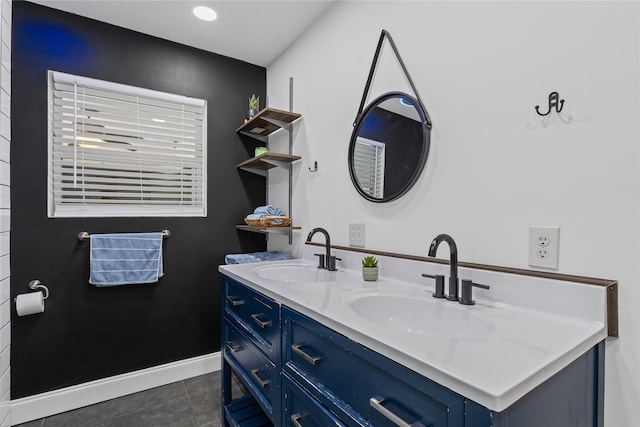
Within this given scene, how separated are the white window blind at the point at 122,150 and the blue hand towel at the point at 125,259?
0.18 m

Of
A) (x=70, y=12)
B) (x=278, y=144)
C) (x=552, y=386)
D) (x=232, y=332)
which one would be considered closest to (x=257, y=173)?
(x=278, y=144)

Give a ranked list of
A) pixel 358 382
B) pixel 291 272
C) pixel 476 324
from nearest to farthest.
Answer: pixel 358 382 < pixel 476 324 < pixel 291 272

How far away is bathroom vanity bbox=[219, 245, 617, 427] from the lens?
59 cm

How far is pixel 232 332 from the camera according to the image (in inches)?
63.9

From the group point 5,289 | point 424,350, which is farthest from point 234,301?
point 5,289

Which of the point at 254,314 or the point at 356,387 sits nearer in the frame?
the point at 356,387

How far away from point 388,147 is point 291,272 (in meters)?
0.85

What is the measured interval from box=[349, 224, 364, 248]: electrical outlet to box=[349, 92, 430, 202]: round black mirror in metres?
0.17

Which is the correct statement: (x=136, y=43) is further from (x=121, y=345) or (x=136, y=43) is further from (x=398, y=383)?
(x=398, y=383)

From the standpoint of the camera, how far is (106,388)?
200cm

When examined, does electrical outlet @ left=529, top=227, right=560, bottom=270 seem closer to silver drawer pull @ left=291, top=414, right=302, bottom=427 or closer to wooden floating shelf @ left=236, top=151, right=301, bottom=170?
silver drawer pull @ left=291, top=414, right=302, bottom=427

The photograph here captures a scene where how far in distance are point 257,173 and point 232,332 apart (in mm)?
1298

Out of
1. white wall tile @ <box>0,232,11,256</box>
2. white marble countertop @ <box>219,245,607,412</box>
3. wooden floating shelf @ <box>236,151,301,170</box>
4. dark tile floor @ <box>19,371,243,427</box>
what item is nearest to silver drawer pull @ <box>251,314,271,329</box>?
white marble countertop @ <box>219,245,607,412</box>

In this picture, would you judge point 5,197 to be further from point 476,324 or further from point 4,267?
point 476,324
